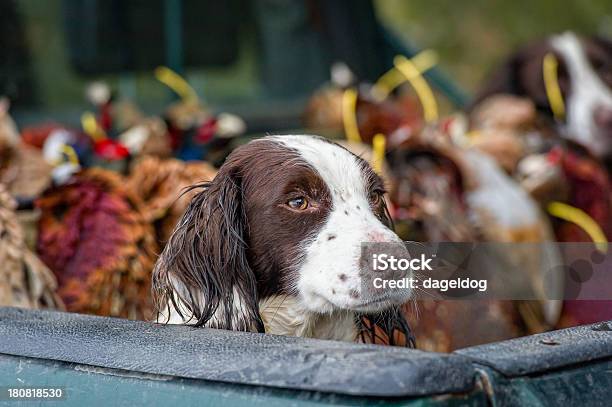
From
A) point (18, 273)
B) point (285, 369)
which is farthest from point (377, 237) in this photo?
point (18, 273)

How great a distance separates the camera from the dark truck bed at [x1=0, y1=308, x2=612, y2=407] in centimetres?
133

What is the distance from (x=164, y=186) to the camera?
9.54ft

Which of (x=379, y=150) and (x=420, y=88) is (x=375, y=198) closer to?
(x=379, y=150)

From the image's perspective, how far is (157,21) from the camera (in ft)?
13.7

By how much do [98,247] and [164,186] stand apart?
0.32 m

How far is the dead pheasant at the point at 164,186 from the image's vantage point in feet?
9.18

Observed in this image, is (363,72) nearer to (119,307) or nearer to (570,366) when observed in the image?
Result: (119,307)

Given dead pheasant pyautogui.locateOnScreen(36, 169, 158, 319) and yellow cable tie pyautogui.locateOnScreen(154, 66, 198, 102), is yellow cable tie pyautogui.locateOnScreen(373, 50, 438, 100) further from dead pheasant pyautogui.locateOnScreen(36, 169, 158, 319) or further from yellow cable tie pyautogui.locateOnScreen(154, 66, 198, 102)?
dead pheasant pyautogui.locateOnScreen(36, 169, 158, 319)

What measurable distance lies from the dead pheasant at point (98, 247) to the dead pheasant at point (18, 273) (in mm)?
105

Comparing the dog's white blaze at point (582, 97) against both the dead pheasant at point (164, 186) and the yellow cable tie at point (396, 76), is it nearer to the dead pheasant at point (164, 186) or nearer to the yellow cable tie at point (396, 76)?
the yellow cable tie at point (396, 76)

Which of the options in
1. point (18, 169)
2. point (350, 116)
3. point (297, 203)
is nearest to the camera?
point (297, 203)

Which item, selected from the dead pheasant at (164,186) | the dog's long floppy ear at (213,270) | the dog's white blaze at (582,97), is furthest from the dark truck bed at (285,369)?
the dog's white blaze at (582,97)

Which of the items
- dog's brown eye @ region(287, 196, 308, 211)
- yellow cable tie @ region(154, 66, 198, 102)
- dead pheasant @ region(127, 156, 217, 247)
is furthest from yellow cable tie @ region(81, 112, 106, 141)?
dog's brown eye @ region(287, 196, 308, 211)

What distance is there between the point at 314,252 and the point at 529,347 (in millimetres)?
461
